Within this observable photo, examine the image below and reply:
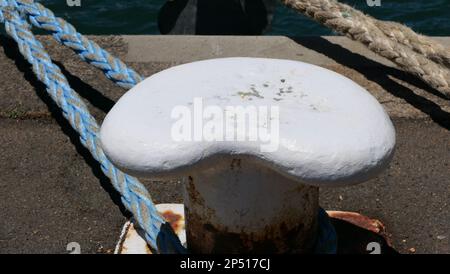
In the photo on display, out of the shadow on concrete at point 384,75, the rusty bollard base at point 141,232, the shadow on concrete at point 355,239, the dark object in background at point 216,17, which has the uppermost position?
the shadow on concrete at point 384,75

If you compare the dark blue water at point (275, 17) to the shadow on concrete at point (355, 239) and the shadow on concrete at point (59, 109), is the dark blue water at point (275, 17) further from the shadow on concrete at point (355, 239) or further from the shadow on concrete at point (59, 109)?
the shadow on concrete at point (355, 239)

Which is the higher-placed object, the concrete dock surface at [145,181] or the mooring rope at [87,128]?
the mooring rope at [87,128]

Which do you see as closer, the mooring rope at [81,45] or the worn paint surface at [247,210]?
the worn paint surface at [247,210]

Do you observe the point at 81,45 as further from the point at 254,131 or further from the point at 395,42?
the point at 254,131

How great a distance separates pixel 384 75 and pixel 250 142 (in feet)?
5.13

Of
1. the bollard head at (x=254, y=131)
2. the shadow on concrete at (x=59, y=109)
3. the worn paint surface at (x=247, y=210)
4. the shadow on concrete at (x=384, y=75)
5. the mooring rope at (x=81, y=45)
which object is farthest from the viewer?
the shadow on concrete at (x=384, y=75)

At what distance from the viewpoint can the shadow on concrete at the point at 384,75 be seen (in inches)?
110

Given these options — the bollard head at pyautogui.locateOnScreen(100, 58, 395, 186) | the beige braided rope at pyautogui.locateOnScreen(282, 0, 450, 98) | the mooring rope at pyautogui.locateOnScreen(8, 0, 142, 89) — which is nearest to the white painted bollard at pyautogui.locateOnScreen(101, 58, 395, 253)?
the bollard head at pyautogui.locateOnScreen(100, 58, 395, 186)

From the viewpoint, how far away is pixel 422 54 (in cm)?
284

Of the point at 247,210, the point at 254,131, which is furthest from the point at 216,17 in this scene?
the point at 254,131

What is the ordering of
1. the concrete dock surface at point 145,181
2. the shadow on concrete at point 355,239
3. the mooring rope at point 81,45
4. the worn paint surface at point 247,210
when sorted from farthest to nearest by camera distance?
the mooring rope at point 81,45 < the concrete dock surface at point 145,181 < the shadow on concrete at point 355,239 < the worn paint surface at point 247,210

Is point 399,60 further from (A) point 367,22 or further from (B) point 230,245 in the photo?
(B) point 230,245

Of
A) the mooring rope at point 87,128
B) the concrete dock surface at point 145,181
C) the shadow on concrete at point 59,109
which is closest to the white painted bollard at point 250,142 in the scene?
the mooring rope at point 87,128
